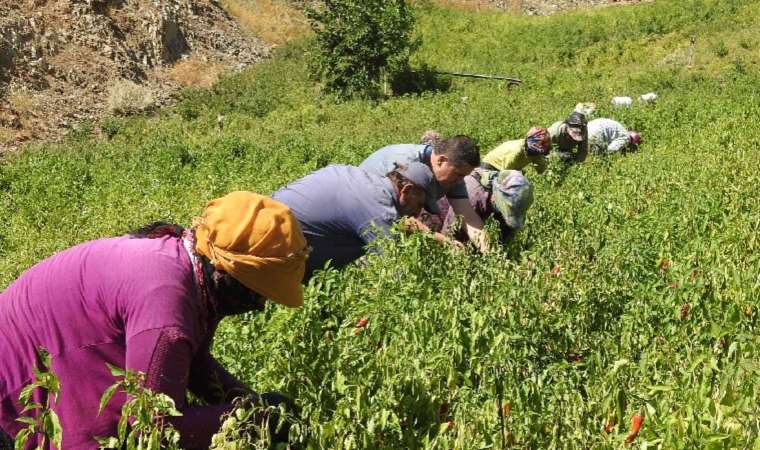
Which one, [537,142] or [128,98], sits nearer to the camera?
[537,142]

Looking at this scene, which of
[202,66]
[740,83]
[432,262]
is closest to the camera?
[432,262]

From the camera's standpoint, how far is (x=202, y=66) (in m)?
24.9

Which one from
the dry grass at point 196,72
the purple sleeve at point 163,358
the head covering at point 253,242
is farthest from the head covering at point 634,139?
the dry grass at point 196,72

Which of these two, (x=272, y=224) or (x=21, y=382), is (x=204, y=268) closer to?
(x=272, y=224)

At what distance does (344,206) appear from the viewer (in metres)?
3.91

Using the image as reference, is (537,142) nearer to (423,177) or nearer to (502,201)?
(502,201)

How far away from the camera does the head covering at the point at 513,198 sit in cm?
517

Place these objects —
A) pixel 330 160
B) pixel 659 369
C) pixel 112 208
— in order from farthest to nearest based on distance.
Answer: pixel 330 160 < pixel 112 208 < pixel 659 369

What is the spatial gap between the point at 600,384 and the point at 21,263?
6438mm

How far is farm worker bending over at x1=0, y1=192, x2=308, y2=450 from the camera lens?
215 centimetres

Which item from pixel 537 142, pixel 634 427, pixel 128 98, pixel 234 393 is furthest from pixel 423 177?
pixel 128 98

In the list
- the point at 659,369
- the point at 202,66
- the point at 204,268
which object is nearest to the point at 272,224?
the point at 204,268

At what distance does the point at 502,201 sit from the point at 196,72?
21.1 meters

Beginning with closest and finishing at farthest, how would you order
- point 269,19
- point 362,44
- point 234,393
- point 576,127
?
point 234,393 → point 576,127 → point 362,44 → point 269,19
